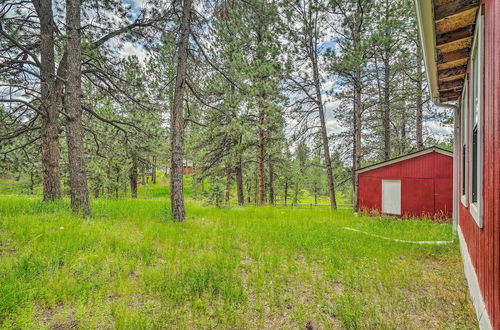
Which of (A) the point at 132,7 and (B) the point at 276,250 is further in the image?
(A) the point at 132,7

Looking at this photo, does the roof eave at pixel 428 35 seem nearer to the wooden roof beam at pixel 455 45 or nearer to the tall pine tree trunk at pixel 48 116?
the wooden roof beam at pixel 455 45

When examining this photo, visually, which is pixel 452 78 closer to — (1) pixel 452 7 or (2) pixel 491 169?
(1) pixel 452 7

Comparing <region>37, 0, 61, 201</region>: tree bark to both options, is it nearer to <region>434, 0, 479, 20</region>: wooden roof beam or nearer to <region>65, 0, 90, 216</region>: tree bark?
<region>65, 0, 90, 216</region>: tree bark

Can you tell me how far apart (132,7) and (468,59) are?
7778 mm

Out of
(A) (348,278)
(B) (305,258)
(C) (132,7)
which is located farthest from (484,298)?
(C) (132,7)

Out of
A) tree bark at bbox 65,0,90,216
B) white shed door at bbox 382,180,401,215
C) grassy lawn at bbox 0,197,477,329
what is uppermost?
tree bark at bbox 65,0,90,216

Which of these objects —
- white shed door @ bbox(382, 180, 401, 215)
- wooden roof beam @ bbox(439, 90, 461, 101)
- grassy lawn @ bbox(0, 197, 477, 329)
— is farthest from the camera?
white shed door @ bbox(382, 180, 401, 215)

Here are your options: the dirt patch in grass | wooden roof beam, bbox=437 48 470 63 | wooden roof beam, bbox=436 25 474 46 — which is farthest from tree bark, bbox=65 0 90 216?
wooden roof beam, bbox=437 48 470 63

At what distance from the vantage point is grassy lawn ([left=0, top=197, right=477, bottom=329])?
241cm

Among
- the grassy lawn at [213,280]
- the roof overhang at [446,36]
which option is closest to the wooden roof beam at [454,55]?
the roof overhang at [446,36]

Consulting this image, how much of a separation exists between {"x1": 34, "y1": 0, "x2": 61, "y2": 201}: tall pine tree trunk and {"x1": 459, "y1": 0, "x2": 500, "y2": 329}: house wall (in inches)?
344

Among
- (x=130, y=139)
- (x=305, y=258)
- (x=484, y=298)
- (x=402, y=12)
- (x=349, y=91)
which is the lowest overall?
(x=305, y=258)

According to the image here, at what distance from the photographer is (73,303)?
261 cm

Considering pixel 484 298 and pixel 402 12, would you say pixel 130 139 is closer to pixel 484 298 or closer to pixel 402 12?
pixel 484 298
